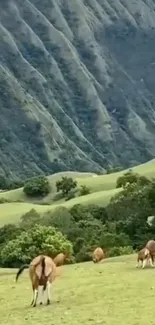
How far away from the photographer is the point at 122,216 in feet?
197

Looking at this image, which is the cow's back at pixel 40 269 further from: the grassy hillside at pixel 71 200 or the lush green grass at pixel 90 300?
the grassy hillside at pixel 71 200

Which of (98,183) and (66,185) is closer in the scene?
(66,185)

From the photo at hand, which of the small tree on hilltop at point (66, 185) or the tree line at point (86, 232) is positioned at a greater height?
the small tree on hilltop at point (66, 185)

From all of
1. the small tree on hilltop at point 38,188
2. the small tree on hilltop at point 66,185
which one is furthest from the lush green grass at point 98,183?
the small tree on hilltop at point 66,185

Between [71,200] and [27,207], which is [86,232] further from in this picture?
[71,200]

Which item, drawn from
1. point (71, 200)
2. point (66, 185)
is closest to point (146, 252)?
point (71, 200)

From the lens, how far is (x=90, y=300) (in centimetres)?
1816

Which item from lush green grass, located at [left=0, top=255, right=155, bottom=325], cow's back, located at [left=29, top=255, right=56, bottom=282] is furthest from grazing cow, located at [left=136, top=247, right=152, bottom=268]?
cow's back, located at [left=29, top=255, right=56, bottom=282]

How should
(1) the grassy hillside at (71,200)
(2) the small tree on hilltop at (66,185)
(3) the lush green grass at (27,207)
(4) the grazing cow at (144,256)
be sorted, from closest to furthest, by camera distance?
(4) the grazing cow at (144,256), (3) the lush green grass at (27,207), (1) the grassy hillside at (71,200), (2) the small tree on hilltop at (66,185)

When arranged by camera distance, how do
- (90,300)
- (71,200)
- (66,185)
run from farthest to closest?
(66,185) < (71,200) < (90,300)

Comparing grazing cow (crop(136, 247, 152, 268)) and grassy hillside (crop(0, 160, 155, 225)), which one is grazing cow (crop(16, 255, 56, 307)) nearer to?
grazing cow (crop(136, 247, 152, 268))

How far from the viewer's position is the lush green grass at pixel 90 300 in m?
15.4

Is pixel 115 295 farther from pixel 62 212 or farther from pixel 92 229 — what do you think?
pixel 62 212

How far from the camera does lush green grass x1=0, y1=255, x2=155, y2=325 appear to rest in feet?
50.4
